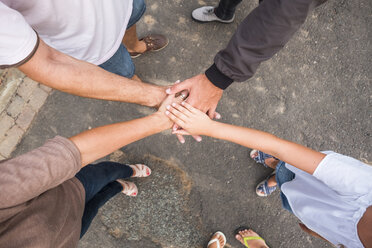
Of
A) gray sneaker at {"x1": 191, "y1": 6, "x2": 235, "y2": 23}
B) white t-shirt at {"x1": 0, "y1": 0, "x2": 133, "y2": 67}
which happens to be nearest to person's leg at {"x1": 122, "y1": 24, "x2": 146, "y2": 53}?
white t-shirt at {"x1": 0, "y1": 0, "x2": 133, "y2": 67}

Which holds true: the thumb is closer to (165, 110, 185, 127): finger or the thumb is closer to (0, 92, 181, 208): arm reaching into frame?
(165, 110, 185, 127): finger

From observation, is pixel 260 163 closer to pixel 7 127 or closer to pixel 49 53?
pixel 49 53

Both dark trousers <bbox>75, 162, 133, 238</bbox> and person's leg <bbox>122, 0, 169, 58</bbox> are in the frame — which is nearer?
dark trousers <bbox>75, 162, 133, 238</bbox>

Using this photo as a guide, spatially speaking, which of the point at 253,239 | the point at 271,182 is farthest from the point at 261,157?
→ the point at 253,239

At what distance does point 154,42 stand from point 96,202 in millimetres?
1802

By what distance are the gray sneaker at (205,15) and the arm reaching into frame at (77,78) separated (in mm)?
1341

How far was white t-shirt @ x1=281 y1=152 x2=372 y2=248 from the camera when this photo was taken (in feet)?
5.13

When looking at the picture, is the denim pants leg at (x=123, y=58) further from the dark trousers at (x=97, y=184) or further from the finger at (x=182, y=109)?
the dark trousers at (x=97, y=184)

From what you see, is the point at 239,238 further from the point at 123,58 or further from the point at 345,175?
the point at 123,58

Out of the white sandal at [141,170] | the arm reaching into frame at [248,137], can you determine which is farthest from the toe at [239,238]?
the arm reaching into frame at [248,137]

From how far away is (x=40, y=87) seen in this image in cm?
289

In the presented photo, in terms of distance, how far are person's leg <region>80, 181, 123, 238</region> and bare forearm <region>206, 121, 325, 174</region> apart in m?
1.08

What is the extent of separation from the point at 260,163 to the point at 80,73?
6.82ft

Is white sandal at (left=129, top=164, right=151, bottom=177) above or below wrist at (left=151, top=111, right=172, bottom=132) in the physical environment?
below
